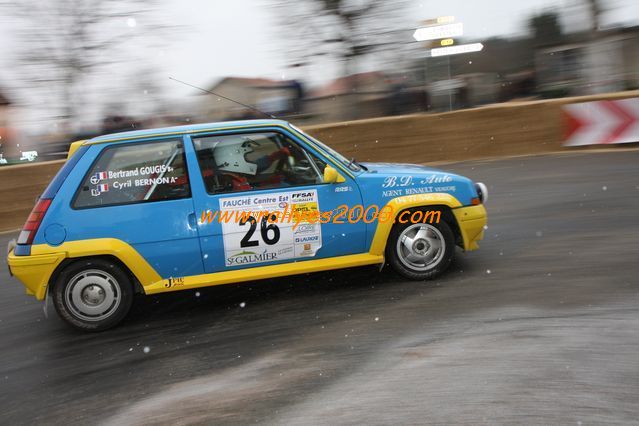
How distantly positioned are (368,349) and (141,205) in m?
2.28

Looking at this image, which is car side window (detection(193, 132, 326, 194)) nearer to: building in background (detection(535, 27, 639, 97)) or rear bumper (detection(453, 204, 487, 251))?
rear bumper (detection(453, 204, 487, 251))

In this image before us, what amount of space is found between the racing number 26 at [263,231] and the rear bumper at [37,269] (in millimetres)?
1483

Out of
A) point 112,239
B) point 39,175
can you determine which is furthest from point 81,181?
point 39,175

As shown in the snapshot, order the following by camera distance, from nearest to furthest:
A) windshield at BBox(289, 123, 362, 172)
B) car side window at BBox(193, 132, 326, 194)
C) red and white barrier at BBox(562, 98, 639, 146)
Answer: car side window at BBox(193, 132, 326, 194) < windshield at BBox(289, 123, 362, 172) < red and white barrier at BBox(562, 98, 639, 146)

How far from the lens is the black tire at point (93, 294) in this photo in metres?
5.38

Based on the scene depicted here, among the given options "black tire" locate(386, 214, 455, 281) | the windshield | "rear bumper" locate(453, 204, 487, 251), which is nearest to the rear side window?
the windshield

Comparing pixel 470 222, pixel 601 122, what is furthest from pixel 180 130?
pixel 601 122

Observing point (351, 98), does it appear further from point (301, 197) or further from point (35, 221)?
point (35, 221)

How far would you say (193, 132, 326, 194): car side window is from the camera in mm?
5496

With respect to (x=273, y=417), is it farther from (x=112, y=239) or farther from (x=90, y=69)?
(x=90, y=69)

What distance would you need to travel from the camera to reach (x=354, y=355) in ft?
14.5

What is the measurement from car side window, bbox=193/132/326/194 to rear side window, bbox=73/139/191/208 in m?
0.22

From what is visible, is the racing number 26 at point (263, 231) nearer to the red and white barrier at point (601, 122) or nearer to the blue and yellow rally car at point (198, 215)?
the blue and yellow rally car at point (198, 215)

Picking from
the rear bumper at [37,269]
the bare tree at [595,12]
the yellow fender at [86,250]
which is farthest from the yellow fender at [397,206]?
the bare tree at [595,12]
